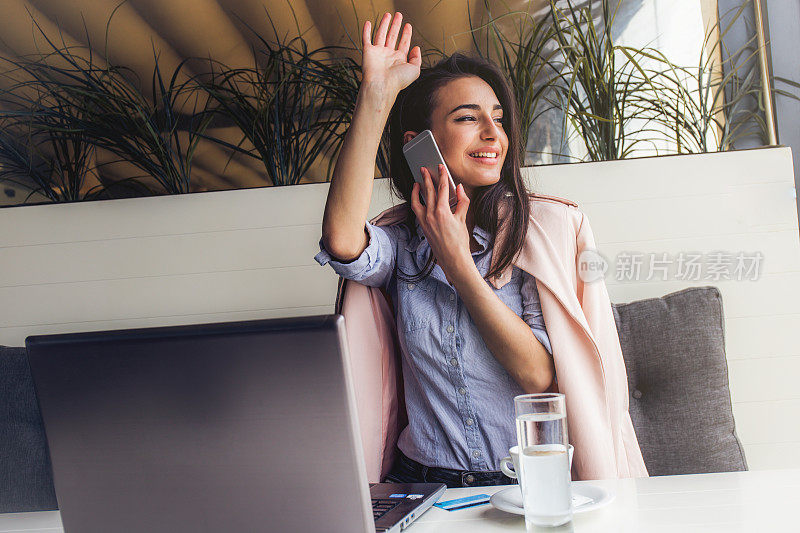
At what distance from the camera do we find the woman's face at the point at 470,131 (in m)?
1.69

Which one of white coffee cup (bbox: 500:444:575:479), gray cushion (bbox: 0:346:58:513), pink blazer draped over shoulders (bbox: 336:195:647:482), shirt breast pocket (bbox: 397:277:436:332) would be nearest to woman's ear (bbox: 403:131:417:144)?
pink blazer draped over shoulders (bbox: 336:195:647:482)

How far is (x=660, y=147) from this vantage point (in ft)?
6.74

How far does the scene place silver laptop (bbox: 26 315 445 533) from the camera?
2.15 ft

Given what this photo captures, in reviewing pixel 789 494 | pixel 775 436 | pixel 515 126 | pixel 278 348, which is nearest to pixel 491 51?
pixel 515 126

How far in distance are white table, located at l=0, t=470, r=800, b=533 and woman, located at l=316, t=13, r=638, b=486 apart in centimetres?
34

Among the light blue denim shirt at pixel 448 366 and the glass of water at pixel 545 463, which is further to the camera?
the light blue denim shirt at pixel 448 366

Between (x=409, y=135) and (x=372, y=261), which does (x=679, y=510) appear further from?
(x=409, y=135)

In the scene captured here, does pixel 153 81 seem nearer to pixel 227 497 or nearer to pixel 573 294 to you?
pixel 573 294

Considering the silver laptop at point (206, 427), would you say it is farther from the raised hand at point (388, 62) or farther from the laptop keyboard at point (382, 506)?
the raised hand at point (388, 62)

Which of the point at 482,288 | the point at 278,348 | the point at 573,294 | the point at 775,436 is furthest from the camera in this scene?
the point at 775,436

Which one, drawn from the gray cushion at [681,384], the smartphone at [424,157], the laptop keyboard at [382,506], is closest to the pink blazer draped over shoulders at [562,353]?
the smartphone at [424,157]

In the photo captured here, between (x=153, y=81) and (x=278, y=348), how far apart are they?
176cm

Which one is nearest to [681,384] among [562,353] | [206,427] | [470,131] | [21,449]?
[562,353]

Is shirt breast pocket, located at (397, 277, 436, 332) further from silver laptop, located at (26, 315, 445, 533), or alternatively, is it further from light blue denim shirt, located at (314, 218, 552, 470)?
silver laptop, located at (26, 315, 445, 533)
